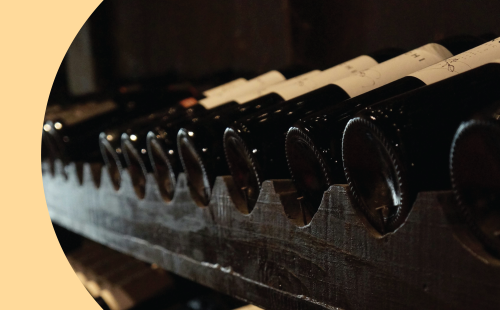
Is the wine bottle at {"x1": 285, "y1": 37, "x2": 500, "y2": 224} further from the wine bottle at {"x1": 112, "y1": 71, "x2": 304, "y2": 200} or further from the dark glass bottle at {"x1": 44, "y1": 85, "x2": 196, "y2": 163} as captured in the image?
the dark glass bottle at {"x1": 44, "y1": 85, "x2": 196, "y2": 163}

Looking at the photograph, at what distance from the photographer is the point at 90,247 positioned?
66.2 inches

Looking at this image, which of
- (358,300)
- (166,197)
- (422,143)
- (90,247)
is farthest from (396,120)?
(90,247)

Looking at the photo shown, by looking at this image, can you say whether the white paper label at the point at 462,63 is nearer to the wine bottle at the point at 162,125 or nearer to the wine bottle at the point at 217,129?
the wine bottle at the point at 217,129

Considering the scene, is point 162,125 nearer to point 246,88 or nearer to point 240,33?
point 246,88

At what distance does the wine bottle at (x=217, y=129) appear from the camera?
59 centimetres

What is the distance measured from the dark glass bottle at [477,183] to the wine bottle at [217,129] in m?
0.30

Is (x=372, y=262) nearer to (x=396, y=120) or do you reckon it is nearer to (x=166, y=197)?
(x=396, y=120)

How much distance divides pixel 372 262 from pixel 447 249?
7 centimetres

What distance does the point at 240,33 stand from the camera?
3.65 feet

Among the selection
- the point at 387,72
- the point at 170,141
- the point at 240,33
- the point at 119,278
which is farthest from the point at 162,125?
the point at 119,278

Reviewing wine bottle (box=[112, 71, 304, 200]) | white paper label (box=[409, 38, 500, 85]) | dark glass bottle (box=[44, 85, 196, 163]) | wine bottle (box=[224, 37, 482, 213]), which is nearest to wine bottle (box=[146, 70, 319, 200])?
wine bottle (box=[112, 71, 304, 200])

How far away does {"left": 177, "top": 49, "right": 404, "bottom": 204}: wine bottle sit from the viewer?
0.59 m

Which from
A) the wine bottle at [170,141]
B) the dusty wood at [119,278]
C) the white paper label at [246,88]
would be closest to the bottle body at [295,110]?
the wine bottle at [170,141]

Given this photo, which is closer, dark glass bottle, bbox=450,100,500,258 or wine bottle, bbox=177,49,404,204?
dark glass bottle, bbox=450,100,500,258
